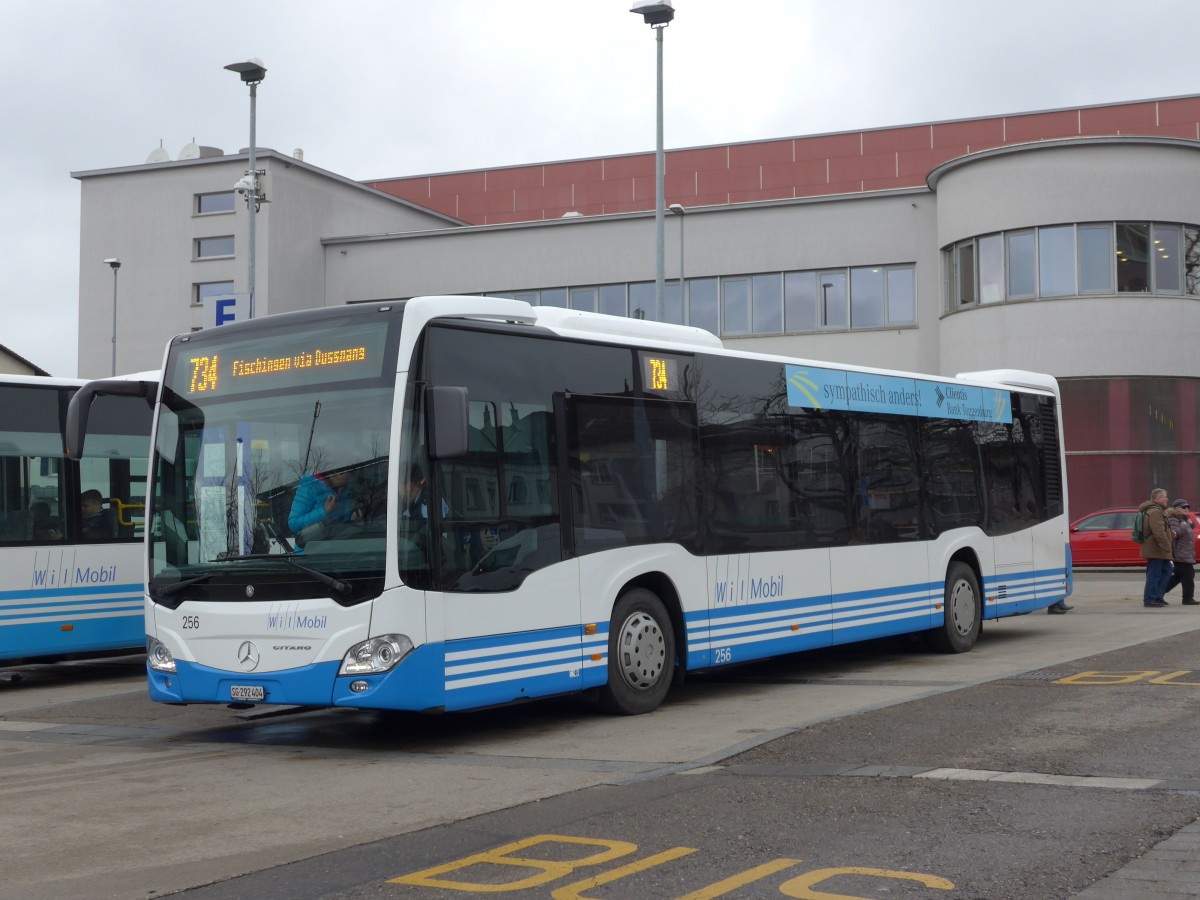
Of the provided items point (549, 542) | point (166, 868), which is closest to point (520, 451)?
point (549, 542)

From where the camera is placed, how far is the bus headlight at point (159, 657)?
A: 10031mm

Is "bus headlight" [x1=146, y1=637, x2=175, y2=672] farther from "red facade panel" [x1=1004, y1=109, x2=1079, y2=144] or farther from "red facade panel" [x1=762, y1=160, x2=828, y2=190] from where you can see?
"red facade panel" [x1=762, y1=160, x2=828, y2=190]

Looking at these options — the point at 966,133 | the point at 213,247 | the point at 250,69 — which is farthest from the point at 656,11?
the point at 966,133

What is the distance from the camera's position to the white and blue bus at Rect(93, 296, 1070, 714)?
9.22 metres

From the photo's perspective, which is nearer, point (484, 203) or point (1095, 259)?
point (1095, 259)

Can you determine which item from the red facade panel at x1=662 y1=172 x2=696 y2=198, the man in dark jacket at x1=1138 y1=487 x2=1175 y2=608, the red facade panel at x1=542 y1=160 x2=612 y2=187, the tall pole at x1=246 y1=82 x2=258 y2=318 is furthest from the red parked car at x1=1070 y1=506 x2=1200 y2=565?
the red facade panel at x1=542 y1=160 x2=612 y2=187

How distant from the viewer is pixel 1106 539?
32.2m

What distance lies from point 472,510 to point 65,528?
6.45 meters

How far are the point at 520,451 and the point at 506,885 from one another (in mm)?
4624

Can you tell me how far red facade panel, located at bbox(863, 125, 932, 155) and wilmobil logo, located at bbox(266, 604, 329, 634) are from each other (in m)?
48.0

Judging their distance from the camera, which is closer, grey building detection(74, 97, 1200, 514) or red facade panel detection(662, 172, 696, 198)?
grey building detection(74, 97, 1200, 514)

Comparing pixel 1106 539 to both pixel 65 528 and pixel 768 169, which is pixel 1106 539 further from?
pixel 768 169

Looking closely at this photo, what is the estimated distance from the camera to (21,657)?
13.8 meters

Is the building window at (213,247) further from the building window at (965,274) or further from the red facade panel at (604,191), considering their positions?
the building window at (965,274)
